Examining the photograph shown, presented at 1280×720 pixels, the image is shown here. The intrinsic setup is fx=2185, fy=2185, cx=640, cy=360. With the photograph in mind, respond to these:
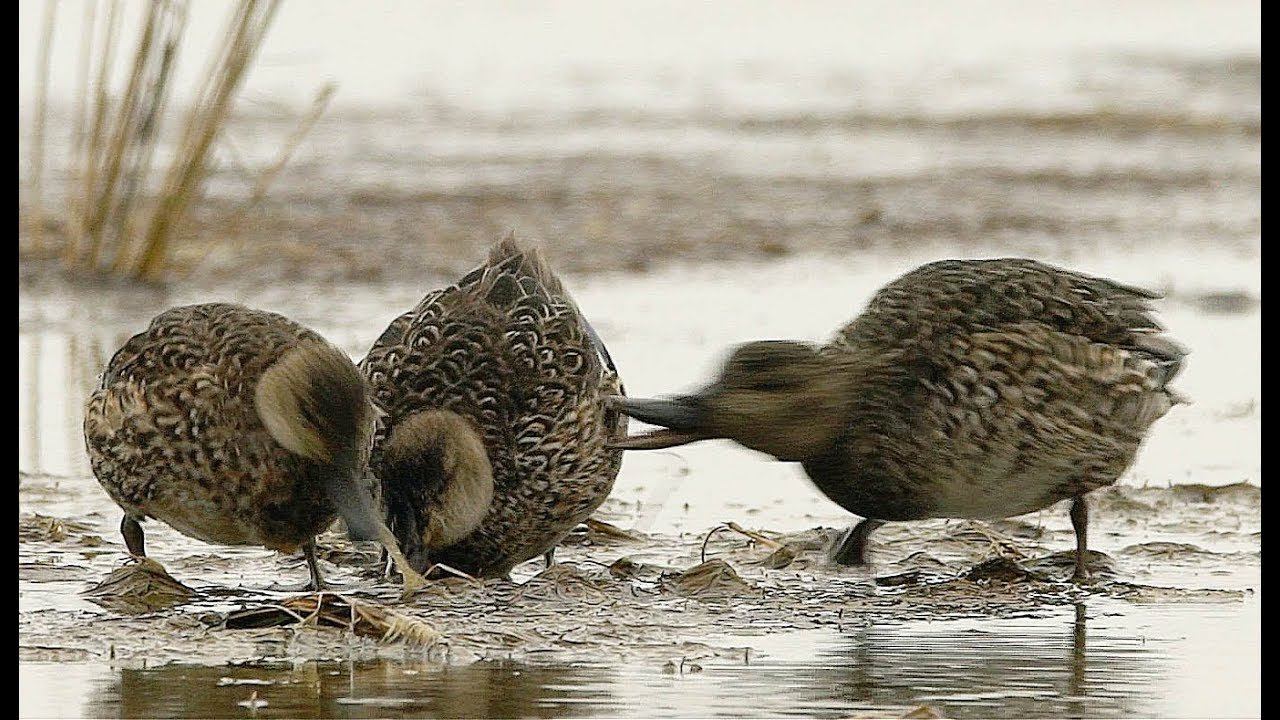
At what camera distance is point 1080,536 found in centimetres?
612

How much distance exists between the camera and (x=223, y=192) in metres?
14.2

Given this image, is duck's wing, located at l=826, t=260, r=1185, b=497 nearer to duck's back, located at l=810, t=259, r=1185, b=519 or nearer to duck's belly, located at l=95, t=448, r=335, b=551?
duck's back, located at l=810, t=259, r=1185, b=519

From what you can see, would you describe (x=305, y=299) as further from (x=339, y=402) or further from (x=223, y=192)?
(x=339, y=402)

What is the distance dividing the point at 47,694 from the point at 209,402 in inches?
54.0

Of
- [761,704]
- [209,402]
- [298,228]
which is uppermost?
[298,228]

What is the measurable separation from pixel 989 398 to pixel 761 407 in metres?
0.65

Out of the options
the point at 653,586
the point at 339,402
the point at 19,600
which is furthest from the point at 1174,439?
the point at 19,600

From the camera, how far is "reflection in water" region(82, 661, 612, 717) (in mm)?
4480

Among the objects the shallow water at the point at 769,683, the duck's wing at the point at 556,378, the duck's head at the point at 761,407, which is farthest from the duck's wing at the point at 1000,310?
the shallow water at the point at 769,683

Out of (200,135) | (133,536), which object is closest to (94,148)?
(200,135)

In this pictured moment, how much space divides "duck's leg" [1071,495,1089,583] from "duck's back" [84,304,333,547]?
6.79 feet

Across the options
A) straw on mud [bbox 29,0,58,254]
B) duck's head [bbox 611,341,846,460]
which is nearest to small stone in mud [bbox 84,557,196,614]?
duck's head [bbox 611,341,846,460]

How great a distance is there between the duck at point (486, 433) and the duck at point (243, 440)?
18 centimetres

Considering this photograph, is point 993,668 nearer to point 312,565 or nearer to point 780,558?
point 780,558
